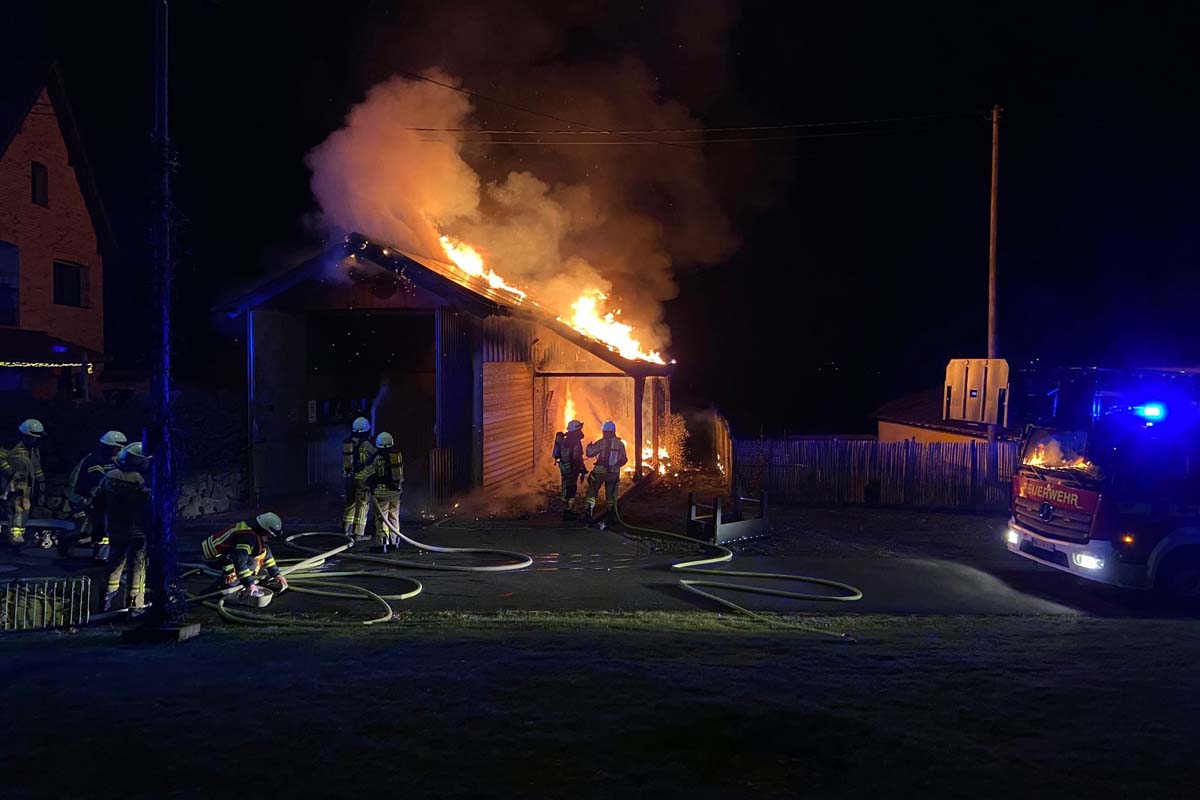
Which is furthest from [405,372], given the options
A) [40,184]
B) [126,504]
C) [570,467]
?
[40,184]

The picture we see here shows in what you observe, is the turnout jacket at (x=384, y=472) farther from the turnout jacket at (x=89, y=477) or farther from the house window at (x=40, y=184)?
the house window at (x=40, y=184)

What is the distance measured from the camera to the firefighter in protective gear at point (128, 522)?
27.8 ft

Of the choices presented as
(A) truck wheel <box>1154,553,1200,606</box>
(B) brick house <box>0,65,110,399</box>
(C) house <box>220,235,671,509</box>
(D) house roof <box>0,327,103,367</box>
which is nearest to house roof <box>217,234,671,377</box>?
(C) house <box>220,235,671,509</box>

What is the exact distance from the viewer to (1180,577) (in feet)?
31.7

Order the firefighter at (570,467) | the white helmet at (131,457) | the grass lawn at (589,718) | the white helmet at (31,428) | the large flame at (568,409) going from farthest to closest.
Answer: the large flame at (568,409) → the firefighter at (570,467) → the white helmet at (31,428) → the white helmet at (131,457) → the grass lawn at (589,718)

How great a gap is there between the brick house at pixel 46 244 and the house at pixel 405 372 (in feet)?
28.2

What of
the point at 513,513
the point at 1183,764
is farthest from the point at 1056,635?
the point at 513,513

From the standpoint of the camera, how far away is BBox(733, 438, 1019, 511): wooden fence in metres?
16.9

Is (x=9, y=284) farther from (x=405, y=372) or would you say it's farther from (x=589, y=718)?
(x=589, y=718)

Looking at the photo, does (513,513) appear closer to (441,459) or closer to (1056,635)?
(441,459)

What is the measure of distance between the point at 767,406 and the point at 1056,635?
43957mm

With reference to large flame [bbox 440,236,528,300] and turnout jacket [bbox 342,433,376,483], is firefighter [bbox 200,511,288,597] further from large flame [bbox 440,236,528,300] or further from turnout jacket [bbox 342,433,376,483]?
large flame [bbox 440,236,528,300]

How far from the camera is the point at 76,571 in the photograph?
10203mm

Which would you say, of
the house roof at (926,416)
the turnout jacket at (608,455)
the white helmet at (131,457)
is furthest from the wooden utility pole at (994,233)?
the white helmet at (131,457)
